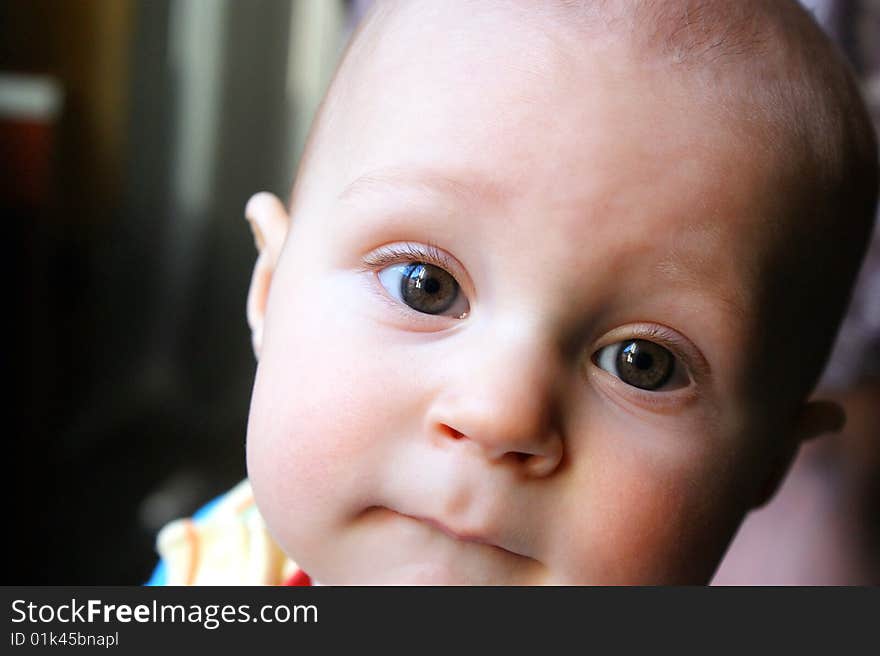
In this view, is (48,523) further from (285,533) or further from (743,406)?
(743,406)

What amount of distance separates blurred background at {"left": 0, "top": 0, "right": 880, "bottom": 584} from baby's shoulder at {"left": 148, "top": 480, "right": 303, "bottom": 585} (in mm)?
411

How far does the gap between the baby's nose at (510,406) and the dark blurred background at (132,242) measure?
0.55 metres

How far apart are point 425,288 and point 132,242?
744mm

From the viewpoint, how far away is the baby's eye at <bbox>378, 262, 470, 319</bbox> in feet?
1.42

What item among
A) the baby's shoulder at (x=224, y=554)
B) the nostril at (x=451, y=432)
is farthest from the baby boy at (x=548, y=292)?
the baby's shoulder at (x=224, y=554)

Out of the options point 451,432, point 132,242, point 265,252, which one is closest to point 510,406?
point 451,432

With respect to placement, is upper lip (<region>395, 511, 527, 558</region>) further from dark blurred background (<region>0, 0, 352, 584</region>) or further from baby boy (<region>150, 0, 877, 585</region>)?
dark blurred background (<region>0, 0, 352, 584</region>)

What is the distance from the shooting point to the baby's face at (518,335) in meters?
0.40

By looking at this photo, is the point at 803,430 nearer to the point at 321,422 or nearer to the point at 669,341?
the point at 669,341

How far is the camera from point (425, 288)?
17.3 inches

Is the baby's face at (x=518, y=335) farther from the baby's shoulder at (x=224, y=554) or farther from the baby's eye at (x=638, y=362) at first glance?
the baby's shoulder at (x=224, y=554)

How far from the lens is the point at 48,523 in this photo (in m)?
1.04

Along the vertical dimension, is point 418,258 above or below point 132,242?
below

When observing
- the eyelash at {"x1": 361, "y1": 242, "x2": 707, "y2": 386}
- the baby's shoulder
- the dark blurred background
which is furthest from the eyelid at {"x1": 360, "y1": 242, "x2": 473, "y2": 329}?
the dark blurred background
